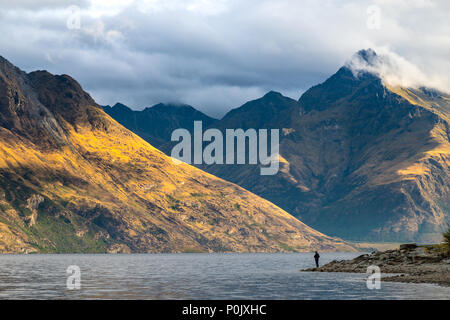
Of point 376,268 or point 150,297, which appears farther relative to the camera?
point 376,268

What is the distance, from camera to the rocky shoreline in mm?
98838

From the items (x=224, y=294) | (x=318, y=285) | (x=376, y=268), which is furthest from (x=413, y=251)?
(x=224, y=294)

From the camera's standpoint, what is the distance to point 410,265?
415ft

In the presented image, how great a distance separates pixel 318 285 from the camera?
95938mm

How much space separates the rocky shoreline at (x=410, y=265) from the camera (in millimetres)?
98838
